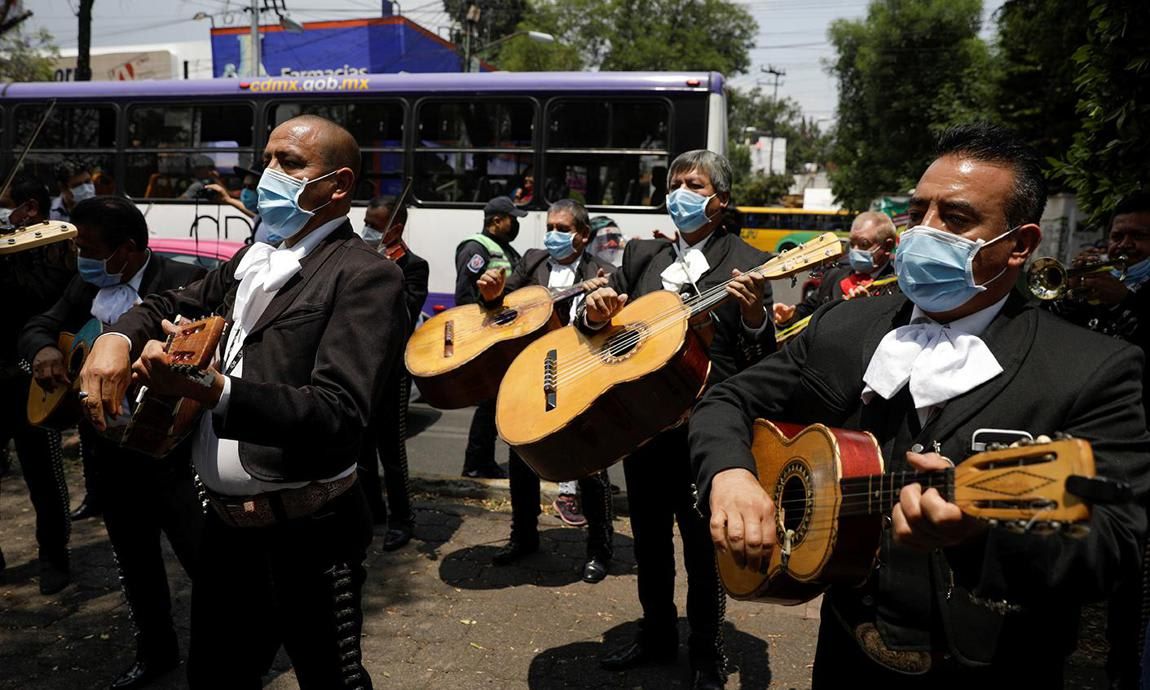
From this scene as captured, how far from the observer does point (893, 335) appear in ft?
6.61

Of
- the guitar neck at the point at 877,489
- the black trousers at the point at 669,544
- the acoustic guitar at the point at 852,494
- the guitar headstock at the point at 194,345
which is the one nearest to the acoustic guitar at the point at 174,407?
the guitar headstock at the point at 194,345

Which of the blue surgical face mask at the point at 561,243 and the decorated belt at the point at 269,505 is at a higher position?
the blue surgical face mask at the point at 561,243

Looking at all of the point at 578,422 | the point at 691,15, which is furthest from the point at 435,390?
the point at 691,15

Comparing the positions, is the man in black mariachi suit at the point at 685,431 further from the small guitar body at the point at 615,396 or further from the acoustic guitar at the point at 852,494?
the acoustic guitar at the point at 852,494

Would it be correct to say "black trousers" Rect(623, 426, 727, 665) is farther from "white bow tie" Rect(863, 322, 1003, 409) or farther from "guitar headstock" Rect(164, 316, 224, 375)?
"guitar headstock" Rect(164, 316, 224, 375)

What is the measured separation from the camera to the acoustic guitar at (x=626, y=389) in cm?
335

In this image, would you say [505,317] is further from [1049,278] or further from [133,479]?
[1049,278]

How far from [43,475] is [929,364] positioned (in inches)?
184

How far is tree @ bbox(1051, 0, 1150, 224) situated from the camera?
438 cm

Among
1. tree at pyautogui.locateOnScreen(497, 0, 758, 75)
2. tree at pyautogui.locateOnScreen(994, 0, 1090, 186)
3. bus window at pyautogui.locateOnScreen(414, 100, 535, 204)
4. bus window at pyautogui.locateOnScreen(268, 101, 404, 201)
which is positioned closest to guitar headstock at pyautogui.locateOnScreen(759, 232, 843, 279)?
bus window at pyautogui.locateOnScreen(414, 100, 535, 204)

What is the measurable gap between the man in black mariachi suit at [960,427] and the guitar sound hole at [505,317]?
2.80m

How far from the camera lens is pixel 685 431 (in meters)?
3.77

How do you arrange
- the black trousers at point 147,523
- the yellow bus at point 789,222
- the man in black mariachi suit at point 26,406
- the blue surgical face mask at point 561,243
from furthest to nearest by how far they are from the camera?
the yellow bus at point 789,222 → the blue surgical face mask at point 561,243 → the man in black mariachi suit at point 26,406 → the black trousers at point 147,523

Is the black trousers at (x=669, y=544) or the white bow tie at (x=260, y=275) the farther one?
the black trousers at (x=669, y=544)
